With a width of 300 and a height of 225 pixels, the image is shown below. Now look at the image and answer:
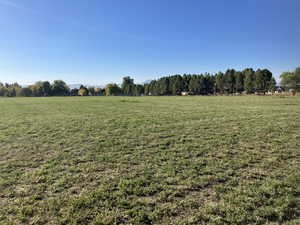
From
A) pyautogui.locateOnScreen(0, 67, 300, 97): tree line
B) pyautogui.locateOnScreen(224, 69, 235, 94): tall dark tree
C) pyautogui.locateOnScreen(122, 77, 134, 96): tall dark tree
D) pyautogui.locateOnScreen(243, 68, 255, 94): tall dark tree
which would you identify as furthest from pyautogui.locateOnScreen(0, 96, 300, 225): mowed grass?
pyautogui.locateOnScreen(122, 77, 134, 96): tall dark tree

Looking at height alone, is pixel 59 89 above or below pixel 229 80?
above

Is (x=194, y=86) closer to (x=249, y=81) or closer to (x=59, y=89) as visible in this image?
(x=249, y=81)

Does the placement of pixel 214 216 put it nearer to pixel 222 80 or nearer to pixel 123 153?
pixel 123 153

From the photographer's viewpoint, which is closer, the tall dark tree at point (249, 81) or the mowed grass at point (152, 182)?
the mowed grass at point (152, 182)

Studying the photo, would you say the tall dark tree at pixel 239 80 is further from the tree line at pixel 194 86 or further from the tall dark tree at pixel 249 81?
the tall dark tree at pixel 249 81

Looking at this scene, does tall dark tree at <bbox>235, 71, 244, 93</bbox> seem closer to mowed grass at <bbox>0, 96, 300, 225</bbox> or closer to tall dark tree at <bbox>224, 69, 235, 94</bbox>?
tall dark tree at <bbox>224, 69, 235, 94</bbox>

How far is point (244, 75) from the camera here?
2397 inches

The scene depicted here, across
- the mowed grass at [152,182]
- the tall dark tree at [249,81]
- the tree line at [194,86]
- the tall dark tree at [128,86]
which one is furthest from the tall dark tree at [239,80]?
the mowed grass at [152,182]

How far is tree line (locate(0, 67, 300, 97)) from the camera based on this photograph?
179ft

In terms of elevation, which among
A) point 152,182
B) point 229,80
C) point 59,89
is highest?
point 59,89

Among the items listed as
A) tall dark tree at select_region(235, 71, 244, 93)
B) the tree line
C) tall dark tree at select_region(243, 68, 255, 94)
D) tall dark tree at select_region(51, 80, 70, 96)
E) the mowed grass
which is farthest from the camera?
tall dark tree at select_region(51, 80, 70, 96)

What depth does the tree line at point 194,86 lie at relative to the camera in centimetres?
5466

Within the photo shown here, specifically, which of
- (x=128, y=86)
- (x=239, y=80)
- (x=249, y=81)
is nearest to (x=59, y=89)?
(x=128, y=86)

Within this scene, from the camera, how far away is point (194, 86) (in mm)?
72938
